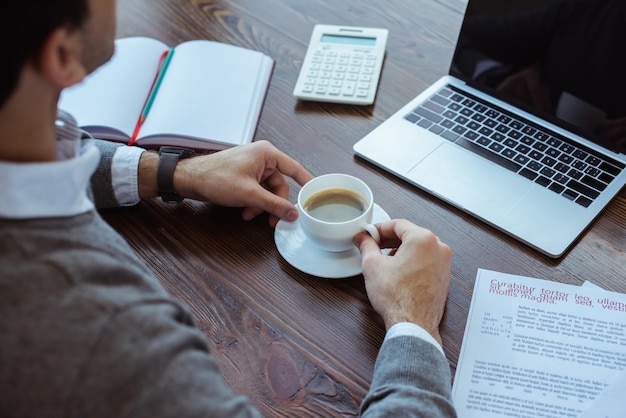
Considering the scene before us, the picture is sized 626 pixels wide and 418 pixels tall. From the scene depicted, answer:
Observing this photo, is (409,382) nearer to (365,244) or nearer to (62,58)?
(365,244)

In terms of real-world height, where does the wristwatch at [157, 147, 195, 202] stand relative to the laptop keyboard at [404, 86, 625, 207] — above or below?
below

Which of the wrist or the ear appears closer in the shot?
the ear

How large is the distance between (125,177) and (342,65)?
1.65 ft

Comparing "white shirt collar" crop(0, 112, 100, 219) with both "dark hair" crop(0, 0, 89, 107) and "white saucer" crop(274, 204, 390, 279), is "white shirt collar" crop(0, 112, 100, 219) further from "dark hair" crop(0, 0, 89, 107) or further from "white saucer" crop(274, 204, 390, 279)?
"white saucer" crop(274, 204, 390, 279)

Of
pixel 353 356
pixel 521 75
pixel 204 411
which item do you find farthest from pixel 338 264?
pixel 521 75

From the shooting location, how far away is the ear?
1.91 ft

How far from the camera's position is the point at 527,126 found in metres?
1.06

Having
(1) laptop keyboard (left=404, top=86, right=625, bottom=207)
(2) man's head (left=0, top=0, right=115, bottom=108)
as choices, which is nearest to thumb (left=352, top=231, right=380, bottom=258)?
(1) laptop keyboard (left=404, top=86, right=625, bottom=207)

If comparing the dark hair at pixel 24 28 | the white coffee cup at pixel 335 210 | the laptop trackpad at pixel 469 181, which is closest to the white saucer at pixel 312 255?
the white coffee cup at pixel 335 210

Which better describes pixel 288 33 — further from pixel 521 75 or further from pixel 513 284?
pixel 513 284

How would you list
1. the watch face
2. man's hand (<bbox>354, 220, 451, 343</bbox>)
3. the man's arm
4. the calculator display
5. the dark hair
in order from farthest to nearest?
the calculator display, the watch face, man's hand (<bbox>354, 220, 451, 343</bbox>), the man's arm, the dark hair

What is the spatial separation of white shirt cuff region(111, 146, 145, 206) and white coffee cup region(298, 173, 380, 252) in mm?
292

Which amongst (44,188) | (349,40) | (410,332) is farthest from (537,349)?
(349,40)

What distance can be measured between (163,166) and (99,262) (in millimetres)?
414
